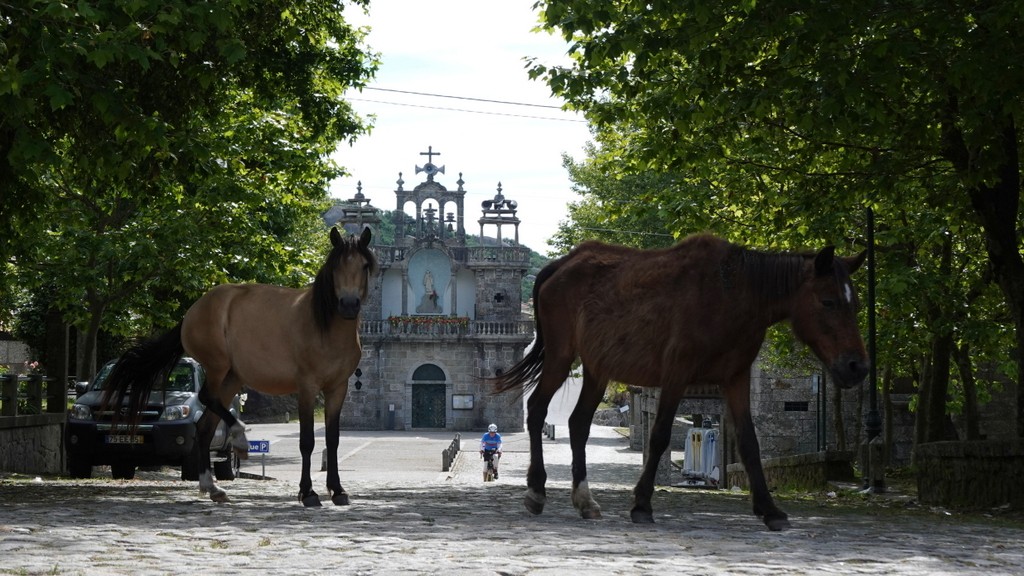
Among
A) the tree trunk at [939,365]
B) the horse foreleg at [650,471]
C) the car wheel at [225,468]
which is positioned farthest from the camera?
the tree trunk at [939,365]

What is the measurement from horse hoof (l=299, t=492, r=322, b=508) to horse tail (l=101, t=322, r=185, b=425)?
2655mm

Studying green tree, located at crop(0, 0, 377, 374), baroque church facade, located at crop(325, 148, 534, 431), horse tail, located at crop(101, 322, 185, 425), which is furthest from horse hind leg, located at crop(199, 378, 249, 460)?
baroque church facade, located at crop(325, 148, 534, 431)

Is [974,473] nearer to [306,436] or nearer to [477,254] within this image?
[306,436]

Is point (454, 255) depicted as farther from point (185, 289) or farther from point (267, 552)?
point (267, 552)

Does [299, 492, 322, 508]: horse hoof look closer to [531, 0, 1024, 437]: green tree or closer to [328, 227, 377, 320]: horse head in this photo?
[328, 227, 377, 320]: horse head

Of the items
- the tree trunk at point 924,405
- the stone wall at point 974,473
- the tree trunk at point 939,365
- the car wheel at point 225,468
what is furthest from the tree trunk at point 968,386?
the car wheel at point 225,468

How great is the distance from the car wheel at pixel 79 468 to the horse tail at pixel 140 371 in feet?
23.8

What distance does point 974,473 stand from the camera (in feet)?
43.5

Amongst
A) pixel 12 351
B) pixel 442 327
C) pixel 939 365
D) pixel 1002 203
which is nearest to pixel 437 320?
pixel 442 327

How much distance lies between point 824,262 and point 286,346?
4.89m

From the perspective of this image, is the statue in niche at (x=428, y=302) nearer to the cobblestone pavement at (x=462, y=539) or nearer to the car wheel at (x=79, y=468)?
the car wheel at (x=79, y=468)

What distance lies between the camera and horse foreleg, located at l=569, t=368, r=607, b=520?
33.1ft

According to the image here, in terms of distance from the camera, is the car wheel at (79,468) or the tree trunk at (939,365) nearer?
the car wheel at (79,468)

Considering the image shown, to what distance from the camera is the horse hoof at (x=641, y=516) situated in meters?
9.59
